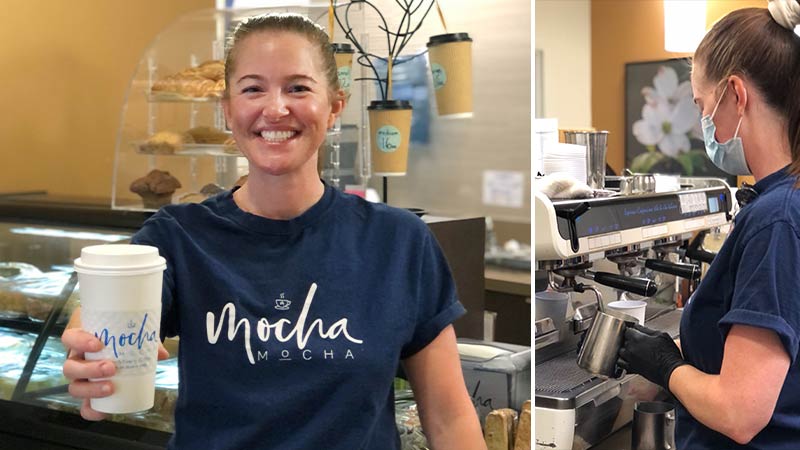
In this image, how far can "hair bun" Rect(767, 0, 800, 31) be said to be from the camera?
58.8 inches

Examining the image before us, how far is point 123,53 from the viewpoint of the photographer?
375cm

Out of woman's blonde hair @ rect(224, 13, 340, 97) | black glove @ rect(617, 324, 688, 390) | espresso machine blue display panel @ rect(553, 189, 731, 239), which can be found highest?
woman's blonde hair @ rect(224, 13, 340, 97)

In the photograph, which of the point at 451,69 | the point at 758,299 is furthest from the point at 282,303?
the point at 451,69

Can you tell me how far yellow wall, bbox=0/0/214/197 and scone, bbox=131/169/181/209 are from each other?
1.05 m

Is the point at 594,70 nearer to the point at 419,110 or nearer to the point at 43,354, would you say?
the point at 419,110

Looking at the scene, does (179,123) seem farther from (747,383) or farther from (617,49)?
(617,49)

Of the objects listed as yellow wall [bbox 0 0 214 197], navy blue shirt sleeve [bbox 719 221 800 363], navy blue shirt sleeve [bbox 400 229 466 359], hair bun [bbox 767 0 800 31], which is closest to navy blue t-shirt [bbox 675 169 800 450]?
navy blue shirt sleeve [bbox 719 221 800 363]

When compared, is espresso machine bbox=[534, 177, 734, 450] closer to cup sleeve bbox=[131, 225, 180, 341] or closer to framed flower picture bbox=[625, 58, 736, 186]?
cup sleeve bbox=[131, 225, 180, 341]

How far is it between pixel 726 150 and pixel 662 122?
4.61 meters

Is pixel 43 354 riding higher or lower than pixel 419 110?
lower

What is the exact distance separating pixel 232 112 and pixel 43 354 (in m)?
1.60

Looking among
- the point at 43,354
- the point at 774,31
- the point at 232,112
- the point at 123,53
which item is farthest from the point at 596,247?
the point at 123,53

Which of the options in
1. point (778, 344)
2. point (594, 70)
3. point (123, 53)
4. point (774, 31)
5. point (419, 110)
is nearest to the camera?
point (778, 344)

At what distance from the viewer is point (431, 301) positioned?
1.27 m
